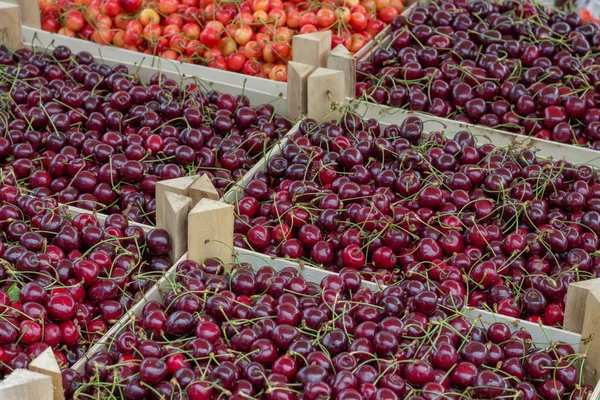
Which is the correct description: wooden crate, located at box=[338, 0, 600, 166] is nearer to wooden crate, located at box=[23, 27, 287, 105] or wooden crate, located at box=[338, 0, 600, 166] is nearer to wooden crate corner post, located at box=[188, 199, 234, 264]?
wooden crate, located at box=[23, 27, 287, 105]

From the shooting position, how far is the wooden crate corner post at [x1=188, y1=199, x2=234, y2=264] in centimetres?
222

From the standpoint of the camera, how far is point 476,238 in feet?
7.86

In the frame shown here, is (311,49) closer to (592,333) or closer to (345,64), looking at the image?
(345,64)

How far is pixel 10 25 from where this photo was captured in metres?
3.52

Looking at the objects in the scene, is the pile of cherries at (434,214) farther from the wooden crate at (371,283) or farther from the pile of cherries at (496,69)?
the pile of cherries at (496,69)

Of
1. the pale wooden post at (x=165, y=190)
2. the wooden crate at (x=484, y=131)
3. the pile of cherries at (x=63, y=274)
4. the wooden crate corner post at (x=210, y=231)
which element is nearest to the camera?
the pile of cherries at (x=63, y=274)

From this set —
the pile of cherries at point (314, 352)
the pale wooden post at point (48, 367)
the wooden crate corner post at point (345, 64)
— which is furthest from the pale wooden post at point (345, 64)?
the pale wooden post at point (48, 367)

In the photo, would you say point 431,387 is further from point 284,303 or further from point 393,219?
point 393,219

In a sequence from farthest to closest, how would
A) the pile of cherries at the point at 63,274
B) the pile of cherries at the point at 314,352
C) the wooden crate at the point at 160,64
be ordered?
1. the wooden crate at the point at 160,64
2. the pile of cherries at the point at 63,274
3. the pile of cherries at the point at 314,352

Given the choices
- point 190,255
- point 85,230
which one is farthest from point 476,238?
point 85,230

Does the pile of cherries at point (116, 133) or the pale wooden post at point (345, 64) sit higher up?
the pale wooden post at point (345, 64)

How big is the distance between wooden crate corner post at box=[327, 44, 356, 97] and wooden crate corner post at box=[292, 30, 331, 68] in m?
0.05

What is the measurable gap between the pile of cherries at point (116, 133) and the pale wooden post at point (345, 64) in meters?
0.30

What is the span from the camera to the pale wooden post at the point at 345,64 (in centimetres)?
313
